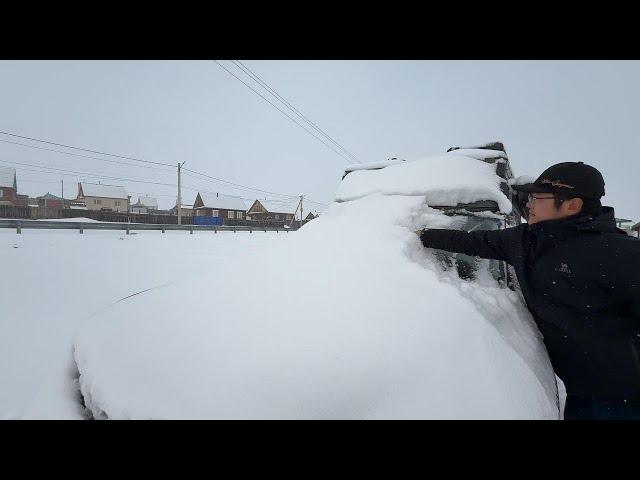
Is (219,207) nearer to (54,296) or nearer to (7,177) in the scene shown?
(7,177)

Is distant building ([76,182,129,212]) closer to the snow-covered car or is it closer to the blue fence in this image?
the blue fence

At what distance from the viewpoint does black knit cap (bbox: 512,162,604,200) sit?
1426mm

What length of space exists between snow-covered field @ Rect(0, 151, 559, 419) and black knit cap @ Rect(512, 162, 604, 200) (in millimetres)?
465

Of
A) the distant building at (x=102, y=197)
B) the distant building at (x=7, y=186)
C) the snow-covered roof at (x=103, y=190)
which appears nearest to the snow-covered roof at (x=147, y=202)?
the snow-covered roof at (x=103, y=190)

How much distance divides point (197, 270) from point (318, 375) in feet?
20.0

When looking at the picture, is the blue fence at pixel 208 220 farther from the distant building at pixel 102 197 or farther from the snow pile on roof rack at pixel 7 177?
the distant building at pixel 102 197

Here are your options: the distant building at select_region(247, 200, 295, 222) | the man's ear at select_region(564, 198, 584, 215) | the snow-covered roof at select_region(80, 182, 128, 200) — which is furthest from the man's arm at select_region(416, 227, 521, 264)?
the snow-covered roof at select_region(80, 182, 128, 200)

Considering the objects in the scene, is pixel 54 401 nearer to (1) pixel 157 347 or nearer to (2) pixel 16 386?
(1) pixel 157 347

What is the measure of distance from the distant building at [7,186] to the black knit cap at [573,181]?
50586 mm

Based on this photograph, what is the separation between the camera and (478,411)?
1.00 metres

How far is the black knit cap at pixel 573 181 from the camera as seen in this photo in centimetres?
143

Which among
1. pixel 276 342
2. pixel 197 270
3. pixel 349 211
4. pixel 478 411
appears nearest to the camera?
pixel 478 411
